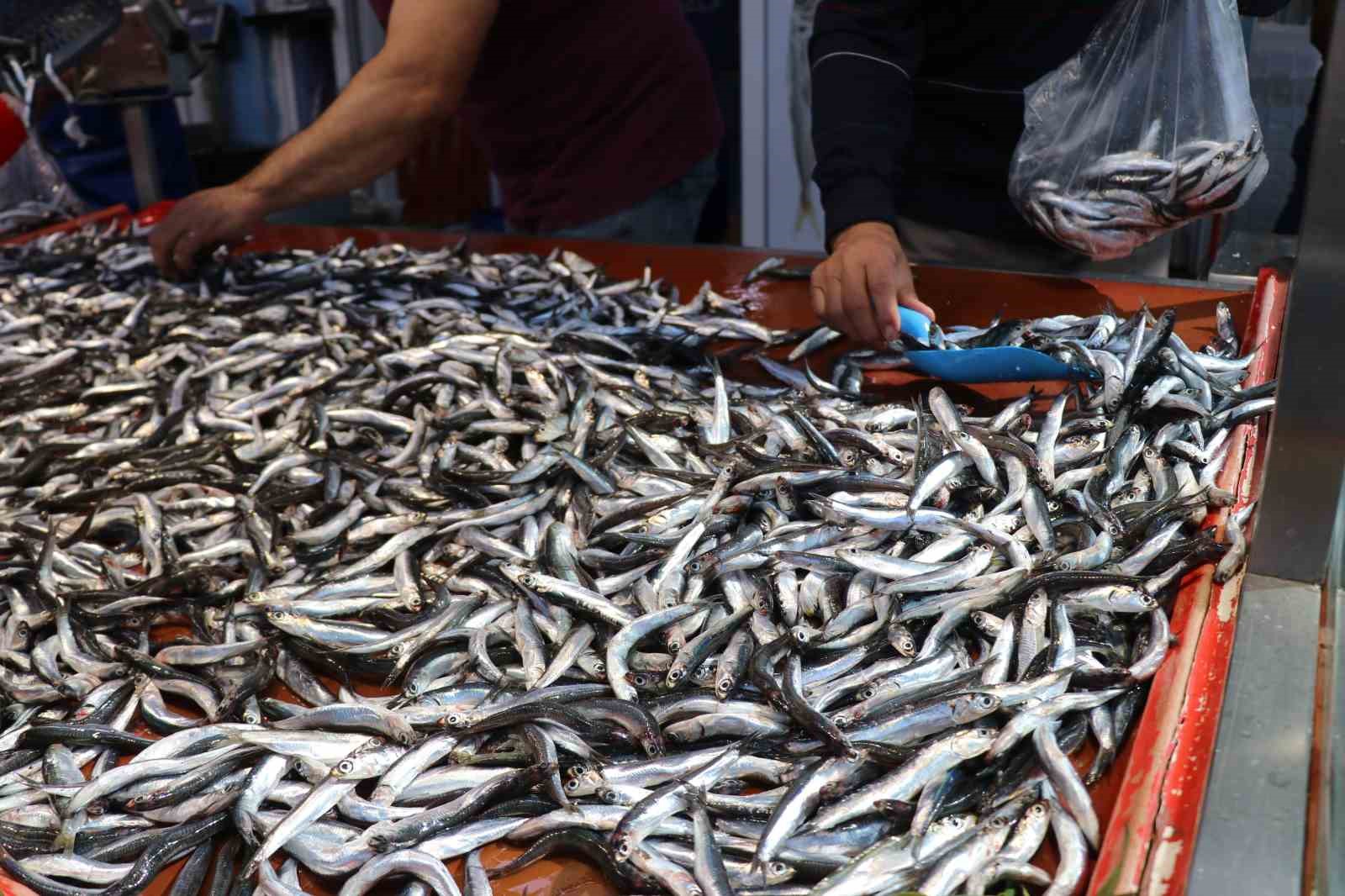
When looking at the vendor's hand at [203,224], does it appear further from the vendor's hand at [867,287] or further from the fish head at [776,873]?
the fish head at [776,873]

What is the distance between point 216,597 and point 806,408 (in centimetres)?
112

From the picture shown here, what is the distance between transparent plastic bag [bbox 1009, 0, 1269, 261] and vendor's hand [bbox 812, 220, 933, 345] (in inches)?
16.7

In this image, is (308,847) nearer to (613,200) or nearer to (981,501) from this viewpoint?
(981,501)

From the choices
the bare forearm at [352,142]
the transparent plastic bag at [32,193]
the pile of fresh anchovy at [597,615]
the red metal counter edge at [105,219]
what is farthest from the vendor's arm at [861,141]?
the red metal counter edge at [105,219]

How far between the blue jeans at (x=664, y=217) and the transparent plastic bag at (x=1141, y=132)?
1608mm

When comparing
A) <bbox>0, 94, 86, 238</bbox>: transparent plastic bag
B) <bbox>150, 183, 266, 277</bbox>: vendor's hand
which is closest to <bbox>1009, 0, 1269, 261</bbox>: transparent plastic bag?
<bbox>150, 183, 266, 277</bbox>: vendor's hand

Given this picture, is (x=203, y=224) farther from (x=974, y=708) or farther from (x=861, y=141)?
(x=974, y=708)

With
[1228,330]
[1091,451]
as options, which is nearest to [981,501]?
[1091,451]

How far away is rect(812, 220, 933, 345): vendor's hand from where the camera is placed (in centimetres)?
205

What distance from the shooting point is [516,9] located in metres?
3.14

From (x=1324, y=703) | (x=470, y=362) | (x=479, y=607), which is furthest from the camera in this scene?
(x=470, y=362)

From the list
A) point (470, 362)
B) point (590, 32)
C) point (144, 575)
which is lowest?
point (144, 575)

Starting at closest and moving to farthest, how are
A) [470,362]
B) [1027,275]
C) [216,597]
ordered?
[216,597]
[470,362]
[1027,275]

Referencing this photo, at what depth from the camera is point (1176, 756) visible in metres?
1.08
